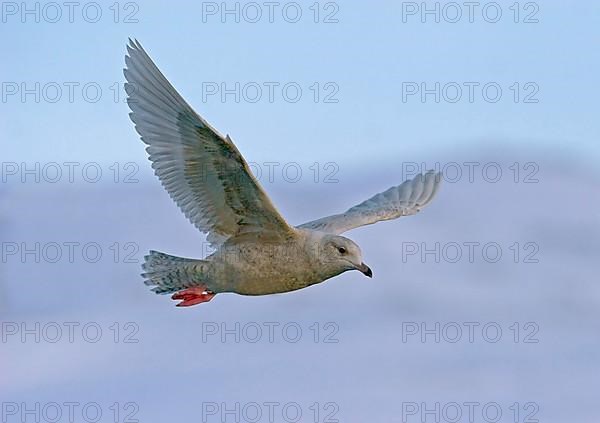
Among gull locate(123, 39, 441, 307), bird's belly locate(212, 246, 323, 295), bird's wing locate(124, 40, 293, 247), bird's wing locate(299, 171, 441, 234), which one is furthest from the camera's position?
bird's wing locate(299, 171, 441, 234)

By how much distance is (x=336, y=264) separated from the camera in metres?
12.3

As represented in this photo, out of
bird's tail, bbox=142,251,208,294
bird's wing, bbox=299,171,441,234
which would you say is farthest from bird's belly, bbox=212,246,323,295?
bird's wing, bbox=299,171,441,234

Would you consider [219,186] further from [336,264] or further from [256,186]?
[336,264]

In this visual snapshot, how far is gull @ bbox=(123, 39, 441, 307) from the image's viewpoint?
12188mm

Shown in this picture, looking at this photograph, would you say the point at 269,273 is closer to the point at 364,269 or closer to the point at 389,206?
the point at 364,269

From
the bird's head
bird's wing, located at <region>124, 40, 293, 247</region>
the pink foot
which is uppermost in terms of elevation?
bird's wing, located at <region>124, 40, 293, 247</region>

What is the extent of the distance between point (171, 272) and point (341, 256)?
1.91m

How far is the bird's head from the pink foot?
1401 mm

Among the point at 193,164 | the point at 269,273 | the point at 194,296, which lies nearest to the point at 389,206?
the point at 194,296

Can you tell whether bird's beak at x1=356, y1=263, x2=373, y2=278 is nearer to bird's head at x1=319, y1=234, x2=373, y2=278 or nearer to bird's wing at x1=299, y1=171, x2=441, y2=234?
bird's head at x1=319, y1=234, x2=373, y2=278

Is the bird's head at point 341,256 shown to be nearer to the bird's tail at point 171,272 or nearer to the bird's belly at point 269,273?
the bird's belly at point 269,273

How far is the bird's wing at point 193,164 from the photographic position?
12.1 m

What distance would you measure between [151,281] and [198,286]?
576mm

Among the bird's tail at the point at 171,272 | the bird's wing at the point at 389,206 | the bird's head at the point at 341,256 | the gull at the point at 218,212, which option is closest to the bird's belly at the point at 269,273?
the gull at the point at 218,212
